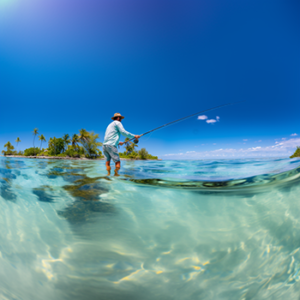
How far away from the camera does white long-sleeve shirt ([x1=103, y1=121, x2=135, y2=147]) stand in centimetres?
368

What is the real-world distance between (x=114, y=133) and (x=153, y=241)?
2821 mm

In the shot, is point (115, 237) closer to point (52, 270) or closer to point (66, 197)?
point (52, 270)

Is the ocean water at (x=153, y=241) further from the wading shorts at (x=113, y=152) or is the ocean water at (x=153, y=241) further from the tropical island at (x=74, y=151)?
the tropical island at (x=74, y=151)

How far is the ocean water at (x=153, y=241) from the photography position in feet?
4.59

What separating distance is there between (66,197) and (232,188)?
3.12 meters

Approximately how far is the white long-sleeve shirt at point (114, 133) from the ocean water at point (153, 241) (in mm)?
1402

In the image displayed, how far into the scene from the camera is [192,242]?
170 cm

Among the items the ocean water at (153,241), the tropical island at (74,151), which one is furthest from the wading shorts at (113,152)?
the tropical island at (74,151)

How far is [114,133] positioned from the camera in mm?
3736

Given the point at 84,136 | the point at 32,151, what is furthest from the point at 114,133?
the point at 32,151

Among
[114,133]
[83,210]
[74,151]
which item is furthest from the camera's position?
[74,151]

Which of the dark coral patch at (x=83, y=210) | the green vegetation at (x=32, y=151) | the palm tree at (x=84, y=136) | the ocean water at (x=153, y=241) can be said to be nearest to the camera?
the ocean water at (x=153, y=241)

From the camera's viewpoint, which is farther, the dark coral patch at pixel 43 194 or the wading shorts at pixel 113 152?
the wading shorts at pixel 113 152

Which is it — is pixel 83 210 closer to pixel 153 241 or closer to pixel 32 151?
pixel 153 241
